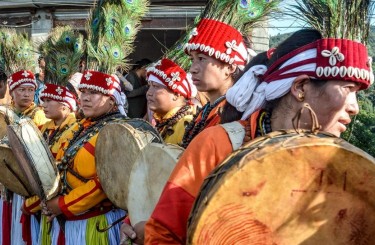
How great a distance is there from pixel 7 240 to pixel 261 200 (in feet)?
16.2

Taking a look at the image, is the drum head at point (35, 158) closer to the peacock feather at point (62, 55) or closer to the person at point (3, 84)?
the peacock feather at point (62, 55)

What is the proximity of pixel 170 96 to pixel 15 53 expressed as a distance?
393cm

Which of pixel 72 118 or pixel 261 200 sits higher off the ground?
pixel 261 200

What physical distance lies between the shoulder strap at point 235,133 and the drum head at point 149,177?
0.54 m

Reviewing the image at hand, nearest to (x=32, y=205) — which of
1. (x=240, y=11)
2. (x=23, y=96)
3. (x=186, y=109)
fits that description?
(x=186, y=109)

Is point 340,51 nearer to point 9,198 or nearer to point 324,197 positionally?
point 324,197

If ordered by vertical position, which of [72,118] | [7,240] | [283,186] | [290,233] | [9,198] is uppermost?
[283,186]

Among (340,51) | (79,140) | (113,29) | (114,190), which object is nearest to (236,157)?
(340,51)

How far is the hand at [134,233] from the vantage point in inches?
106

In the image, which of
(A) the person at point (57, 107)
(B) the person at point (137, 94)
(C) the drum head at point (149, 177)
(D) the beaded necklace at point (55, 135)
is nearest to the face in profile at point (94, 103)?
(D) the beaded necklace at point (55, 135)

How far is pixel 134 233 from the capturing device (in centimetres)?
272

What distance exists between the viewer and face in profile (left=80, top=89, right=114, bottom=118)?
4574mm

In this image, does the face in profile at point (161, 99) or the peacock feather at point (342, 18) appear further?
the face in profile at point (161, 99)

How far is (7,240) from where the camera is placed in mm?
6195
